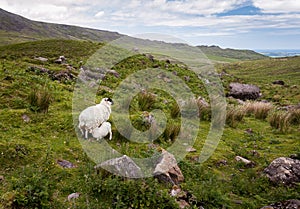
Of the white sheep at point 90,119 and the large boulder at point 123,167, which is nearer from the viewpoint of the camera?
the large boulder at point 123,167

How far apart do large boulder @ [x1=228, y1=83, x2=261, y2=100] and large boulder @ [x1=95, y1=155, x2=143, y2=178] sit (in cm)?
1960

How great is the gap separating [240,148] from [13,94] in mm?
8319

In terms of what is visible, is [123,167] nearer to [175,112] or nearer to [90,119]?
[90,119]

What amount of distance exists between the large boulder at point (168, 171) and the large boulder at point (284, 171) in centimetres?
230

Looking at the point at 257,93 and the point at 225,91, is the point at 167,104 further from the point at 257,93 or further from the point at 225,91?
the point at 257,93

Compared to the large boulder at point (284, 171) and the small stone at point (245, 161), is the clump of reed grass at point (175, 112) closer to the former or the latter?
the small stone at point (245, 161)

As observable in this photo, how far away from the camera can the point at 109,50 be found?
99.7ft

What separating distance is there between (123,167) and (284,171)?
154 inches

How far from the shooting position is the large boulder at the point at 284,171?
22.0ft

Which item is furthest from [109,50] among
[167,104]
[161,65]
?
[167,104]

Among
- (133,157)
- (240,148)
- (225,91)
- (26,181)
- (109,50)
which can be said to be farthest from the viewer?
(109,50)

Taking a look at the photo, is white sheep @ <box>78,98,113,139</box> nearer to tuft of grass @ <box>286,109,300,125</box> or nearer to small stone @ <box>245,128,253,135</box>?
small stone @ <box>245,128,253,135</box>

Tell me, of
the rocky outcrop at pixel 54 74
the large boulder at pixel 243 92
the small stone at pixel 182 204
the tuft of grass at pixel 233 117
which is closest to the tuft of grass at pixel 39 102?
the rocky outcrop at pixel 54 74

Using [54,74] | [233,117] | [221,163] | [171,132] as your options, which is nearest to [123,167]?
[221,163]
